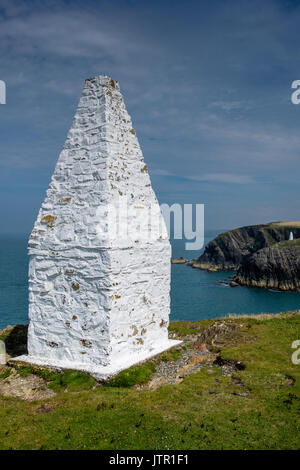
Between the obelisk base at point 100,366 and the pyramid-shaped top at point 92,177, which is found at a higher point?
the pyramid-shaped top at point 92,177

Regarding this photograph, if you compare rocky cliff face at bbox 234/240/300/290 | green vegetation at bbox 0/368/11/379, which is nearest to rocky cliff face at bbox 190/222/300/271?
rocky cliff face at bbox 234/240/300/290

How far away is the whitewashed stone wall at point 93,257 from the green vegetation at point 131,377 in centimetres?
25

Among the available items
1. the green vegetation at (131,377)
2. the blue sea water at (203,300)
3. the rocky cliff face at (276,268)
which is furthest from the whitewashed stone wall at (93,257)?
the rocky cliff face at (276,268)

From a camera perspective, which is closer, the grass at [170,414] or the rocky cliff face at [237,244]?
the grass at [170,414]

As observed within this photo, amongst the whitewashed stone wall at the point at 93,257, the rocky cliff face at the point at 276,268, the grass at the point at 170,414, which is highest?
the whitewashed stone wall at the point at 93,257

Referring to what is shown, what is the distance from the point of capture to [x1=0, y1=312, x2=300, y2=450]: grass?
7113 mm

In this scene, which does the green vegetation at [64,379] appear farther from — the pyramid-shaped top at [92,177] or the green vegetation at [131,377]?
the pyramid-shaped top at [92,177]

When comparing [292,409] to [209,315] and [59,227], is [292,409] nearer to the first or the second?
[59,227]

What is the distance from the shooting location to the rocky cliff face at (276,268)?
7550 cm

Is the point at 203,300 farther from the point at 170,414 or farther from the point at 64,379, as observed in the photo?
the point at 170,414

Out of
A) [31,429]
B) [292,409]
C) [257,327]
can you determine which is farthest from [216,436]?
[257,327]

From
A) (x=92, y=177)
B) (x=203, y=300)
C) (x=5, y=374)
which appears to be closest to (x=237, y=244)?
(x=203, y=300)

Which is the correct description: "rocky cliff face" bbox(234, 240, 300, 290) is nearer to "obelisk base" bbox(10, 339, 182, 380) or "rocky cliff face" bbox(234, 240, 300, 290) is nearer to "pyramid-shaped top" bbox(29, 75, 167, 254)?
"obelisk base" bbox(10, 339, 182, 380)

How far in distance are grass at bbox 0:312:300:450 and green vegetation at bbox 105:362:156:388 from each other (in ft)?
0.10
